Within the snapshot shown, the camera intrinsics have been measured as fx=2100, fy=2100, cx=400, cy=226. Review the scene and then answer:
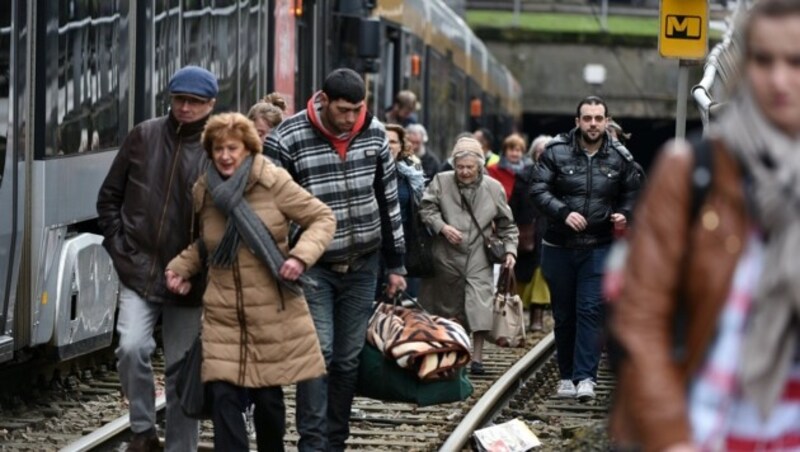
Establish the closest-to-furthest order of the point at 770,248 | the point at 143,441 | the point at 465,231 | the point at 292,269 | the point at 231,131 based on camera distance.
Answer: the point at 770,248 → the point at 292,269 → the point at 231,131 → the point at 143,441 → the point at 465,231

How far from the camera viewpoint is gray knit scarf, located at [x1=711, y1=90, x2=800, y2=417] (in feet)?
11.2

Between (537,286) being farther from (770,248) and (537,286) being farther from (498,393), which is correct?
(770,248)

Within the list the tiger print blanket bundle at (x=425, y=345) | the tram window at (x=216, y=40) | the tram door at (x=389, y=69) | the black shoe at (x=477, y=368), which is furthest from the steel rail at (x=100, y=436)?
the tram door at (x=389, y=69)

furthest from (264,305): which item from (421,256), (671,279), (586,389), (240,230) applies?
(421,256)

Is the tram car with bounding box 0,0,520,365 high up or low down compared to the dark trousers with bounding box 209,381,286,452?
up

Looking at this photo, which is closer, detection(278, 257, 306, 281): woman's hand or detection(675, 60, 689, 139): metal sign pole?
detection(278, 257, 306, 281): woman's hand

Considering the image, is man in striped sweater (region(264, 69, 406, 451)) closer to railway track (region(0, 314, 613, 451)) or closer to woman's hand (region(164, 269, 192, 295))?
woman's hand (region(164, 269, 192, 295))

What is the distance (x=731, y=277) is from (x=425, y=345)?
191 inches

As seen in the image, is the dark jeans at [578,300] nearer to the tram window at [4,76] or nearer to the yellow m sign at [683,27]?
the yellow m sign at [683,27]

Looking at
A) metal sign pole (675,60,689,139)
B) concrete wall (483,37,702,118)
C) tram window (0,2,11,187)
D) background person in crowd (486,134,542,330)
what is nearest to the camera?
tram window (0,2,11,187)

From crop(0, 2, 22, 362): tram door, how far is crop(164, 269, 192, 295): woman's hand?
2107 mm

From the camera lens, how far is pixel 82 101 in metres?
10.7

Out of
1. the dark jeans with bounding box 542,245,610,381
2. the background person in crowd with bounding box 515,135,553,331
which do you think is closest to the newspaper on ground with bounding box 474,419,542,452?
the dark jeans with bounding box 542,245,610,381

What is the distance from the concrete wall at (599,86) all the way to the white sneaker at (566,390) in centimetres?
3621
